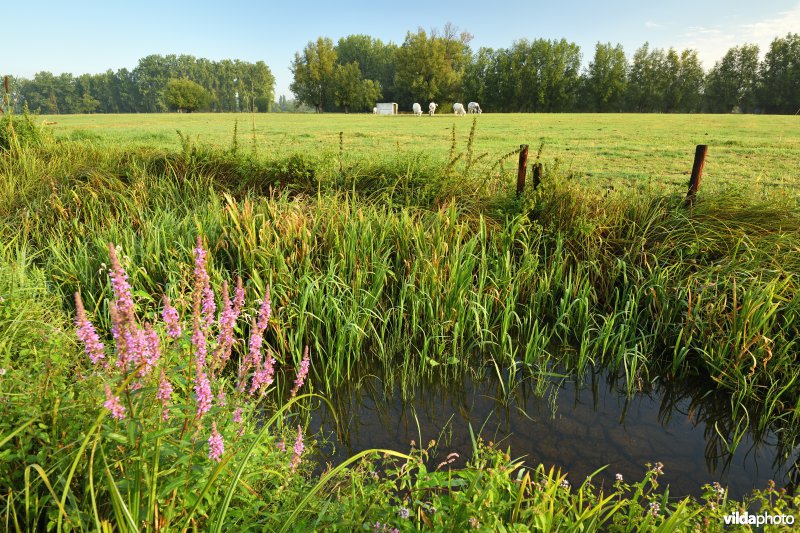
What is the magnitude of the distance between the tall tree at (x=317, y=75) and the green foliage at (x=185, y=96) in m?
19.3

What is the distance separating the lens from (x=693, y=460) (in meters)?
3.04

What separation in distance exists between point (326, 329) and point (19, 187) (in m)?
5.76

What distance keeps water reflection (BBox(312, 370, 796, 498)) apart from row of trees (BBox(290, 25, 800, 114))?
62663 mm

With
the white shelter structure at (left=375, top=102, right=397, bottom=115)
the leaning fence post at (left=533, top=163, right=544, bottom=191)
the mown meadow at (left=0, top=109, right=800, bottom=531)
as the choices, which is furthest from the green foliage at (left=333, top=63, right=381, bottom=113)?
the leaning fence post at (left=533, top=163, right=544, bottom=191)

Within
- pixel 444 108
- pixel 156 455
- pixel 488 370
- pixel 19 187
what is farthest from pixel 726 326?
pixel 444 108

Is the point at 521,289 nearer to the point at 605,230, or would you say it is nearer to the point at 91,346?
the point at 605,230

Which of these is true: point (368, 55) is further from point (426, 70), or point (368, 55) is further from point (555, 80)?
point (555, 80)

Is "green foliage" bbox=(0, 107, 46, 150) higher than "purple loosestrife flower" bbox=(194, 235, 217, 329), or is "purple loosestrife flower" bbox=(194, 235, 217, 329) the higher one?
"green foliage" bbox=(0, 107, 46, 150)

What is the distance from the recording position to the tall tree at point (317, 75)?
70125 millimetres

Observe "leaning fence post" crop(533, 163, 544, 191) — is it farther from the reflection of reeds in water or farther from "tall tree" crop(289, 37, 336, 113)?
"tall tree" crop(289, 37, 336, 113)

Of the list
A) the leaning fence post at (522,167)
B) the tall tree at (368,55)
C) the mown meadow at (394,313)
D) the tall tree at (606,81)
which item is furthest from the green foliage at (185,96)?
the leaning fence post at (522,167)

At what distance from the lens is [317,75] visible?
230ft

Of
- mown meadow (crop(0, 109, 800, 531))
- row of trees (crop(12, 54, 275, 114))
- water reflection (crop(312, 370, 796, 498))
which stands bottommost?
water reflection (crop(312, 370, 796, 498))

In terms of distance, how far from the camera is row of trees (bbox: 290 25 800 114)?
61875 mm
